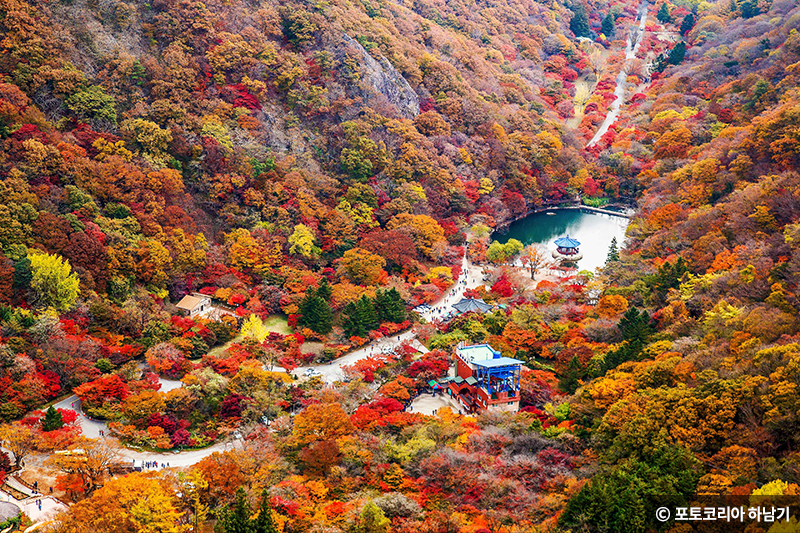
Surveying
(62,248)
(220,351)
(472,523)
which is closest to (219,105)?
(62,248)

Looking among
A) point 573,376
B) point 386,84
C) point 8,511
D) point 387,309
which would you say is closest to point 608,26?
point 386,84

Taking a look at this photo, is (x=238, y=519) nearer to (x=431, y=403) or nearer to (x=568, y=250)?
(x=431, y=403)

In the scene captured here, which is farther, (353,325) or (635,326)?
(353,325)

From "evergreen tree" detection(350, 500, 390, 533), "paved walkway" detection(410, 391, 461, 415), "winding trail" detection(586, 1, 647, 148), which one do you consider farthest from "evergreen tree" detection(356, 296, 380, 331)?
"winding trail" detection(586, 1, 647, 148)

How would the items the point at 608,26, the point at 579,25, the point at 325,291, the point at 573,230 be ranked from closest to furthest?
the point at 325,291 < the point at 573,230 < the point at 579,25 < the point at 608,26

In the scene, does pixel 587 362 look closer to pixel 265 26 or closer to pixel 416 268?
pixel 416 268

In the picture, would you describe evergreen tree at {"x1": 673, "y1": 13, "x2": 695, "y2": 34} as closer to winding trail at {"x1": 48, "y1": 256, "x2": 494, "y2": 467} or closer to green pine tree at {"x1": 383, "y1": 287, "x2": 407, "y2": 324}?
winding trail at {"x1": 48, "y1": 256, "x2": 494, "y2": 467}
